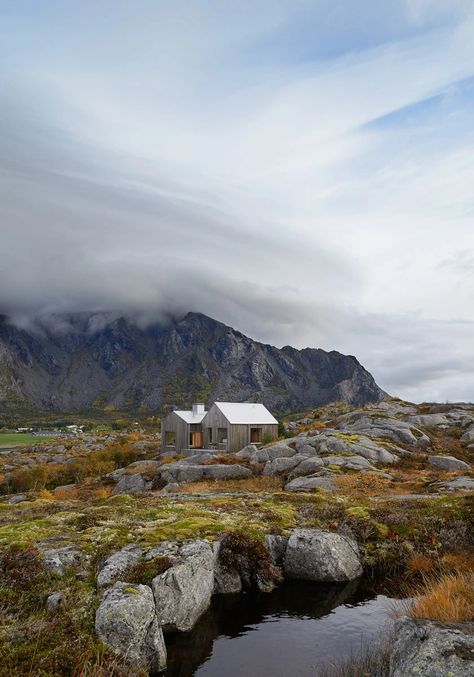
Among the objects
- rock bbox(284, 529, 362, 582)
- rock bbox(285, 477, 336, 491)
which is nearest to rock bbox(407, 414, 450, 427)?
rock bbox(285, 477, 336, 491)

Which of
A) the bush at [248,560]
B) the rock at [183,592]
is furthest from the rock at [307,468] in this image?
the rock at [183,592]

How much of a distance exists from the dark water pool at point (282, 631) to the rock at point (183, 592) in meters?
0.40

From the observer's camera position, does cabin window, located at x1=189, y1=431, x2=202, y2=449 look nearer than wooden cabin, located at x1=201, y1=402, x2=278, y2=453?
No

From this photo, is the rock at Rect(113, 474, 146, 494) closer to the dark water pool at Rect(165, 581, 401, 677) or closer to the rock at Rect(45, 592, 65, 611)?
the dark water pool at Rect(165, 581, 401, 677)

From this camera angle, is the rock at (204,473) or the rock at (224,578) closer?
the rock at (224,578)

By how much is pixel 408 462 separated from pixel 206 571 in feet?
123

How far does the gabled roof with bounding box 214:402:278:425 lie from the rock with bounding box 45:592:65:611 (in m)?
58.9

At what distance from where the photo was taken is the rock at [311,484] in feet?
118

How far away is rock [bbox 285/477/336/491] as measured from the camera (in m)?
36.1

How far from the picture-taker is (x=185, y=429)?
3150 inches

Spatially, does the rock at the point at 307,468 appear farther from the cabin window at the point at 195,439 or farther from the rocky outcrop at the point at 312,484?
the cabin window at the point at 195,439

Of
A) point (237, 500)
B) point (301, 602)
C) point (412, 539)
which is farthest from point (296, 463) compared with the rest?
point (301, 602)

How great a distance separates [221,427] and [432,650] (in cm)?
6545

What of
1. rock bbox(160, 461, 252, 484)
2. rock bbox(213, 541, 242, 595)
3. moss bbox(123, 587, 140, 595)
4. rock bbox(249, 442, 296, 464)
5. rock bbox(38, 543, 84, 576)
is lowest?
rock bbox(213, 541, 242, 595)
